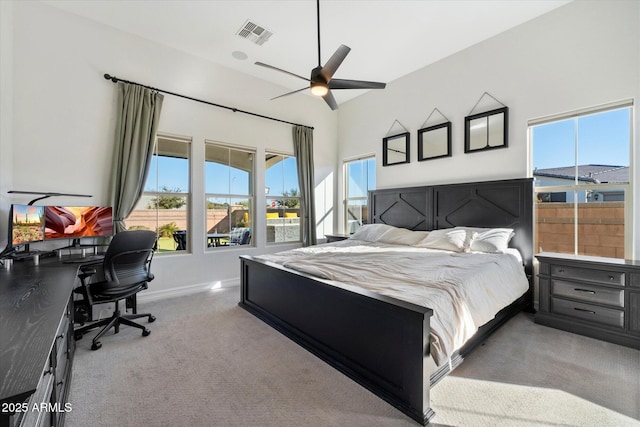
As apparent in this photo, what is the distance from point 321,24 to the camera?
10.9 feet

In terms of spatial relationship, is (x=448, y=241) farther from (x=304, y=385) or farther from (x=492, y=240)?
(x=304, y=385)

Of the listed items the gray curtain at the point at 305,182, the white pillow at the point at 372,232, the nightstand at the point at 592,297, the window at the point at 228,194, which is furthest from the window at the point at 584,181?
the window at the point at 228,194

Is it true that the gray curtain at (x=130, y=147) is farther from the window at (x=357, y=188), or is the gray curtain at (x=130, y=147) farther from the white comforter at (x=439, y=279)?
the window at (x=357, y=188)

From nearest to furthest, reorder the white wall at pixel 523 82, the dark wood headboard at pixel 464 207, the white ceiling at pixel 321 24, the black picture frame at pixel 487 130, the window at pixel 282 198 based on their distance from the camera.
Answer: the white wall at pixel 523 82 < the white ceiling at pixel 321 24 < the dark wood headboard at pixel 464 207 < the black picture frame at pixel 487 130 < the window at pixel 282 198

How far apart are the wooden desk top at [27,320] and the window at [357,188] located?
446cm

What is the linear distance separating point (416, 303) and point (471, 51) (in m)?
3.89

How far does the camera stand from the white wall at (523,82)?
108 inches

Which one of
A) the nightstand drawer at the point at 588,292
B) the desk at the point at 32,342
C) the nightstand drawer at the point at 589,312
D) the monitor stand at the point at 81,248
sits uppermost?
the monitor stand at the point at 81,248

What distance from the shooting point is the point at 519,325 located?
283 cm

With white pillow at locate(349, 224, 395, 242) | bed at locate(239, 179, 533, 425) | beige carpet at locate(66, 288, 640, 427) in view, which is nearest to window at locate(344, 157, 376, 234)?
white pillow at locate(349, 224, 395, 242)

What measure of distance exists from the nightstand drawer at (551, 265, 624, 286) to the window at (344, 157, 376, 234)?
2991mm

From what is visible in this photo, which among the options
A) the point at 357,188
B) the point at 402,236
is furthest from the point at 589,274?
the point at 357,188

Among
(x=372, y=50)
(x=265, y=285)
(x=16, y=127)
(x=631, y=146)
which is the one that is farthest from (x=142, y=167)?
(x=631, y=146)

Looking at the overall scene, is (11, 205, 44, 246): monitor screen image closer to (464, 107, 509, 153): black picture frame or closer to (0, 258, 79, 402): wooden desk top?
(0, 258, 79, 402): wooden desk top
